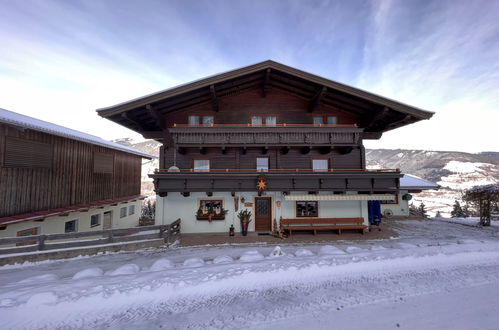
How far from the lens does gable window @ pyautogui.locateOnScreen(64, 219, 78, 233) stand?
12781 millimetres

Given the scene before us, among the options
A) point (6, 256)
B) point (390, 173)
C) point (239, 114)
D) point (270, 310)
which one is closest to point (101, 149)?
point (6, 256)

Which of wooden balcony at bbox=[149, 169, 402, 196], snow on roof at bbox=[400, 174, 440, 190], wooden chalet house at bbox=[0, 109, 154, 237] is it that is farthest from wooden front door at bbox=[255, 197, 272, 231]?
snow on roof at bbox=[400, 174, 440, 190]

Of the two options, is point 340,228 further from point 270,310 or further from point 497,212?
point 497,212

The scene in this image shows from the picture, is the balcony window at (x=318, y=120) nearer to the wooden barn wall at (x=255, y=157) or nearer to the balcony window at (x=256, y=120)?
the wooden barn wall at (x=255, y=157)

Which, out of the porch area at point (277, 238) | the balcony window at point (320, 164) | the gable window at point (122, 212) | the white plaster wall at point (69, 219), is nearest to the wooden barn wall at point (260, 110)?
the balcony window at point (320, 164)

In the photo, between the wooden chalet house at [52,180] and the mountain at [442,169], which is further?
the mountain at [442,169]

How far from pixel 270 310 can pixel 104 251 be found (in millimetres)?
9651

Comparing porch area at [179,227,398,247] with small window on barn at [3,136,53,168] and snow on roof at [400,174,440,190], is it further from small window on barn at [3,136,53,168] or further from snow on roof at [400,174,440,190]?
small window on barn at [3,136,53,168]

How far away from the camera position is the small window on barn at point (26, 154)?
10.1 metres

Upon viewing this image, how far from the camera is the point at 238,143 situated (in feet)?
43.4

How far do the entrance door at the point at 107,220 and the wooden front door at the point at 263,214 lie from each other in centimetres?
1321

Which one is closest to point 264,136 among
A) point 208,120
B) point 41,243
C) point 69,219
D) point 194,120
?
point 208,120

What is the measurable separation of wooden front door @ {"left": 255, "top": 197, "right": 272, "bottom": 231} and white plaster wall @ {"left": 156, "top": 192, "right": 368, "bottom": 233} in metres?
0.32

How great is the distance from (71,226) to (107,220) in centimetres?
342
